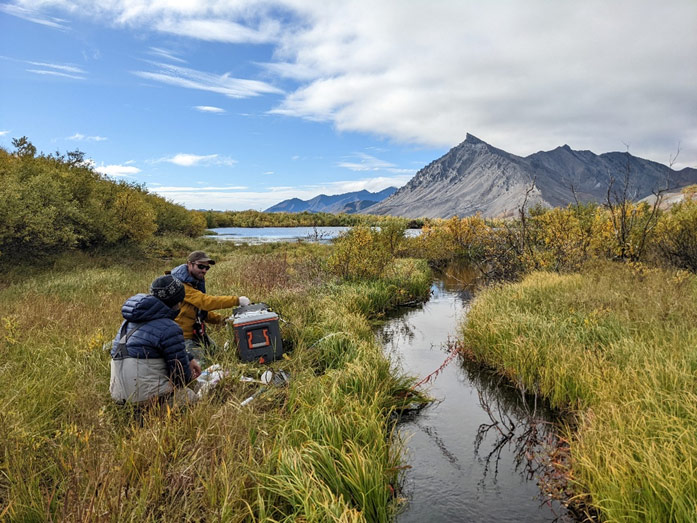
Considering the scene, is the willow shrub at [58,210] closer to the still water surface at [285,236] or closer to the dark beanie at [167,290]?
the still water surface at [285,236]

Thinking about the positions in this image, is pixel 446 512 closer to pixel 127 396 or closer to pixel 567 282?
pixel 127 396

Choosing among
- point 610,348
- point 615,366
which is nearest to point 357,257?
point 610,348

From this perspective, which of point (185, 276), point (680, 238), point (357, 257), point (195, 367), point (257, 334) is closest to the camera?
point (195, 367)

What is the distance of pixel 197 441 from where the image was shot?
11.9ft

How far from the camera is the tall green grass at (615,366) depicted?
333 cm

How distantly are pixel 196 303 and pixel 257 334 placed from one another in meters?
1.15

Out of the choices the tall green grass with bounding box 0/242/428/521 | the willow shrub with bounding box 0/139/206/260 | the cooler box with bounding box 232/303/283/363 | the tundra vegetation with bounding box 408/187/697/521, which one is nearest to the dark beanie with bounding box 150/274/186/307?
the tall green grass with bounding box 0/242/428/521

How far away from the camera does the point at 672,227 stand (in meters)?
13.0

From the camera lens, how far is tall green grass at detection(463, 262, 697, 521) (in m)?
3.33

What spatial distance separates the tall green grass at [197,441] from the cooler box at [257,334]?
0.87 feet

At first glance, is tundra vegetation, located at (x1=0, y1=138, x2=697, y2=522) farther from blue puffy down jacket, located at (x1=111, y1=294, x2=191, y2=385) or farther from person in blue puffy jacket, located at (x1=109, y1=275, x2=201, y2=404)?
blue puffy down jacket, located at (x1=111, y1=294, x2=191, y2=385)

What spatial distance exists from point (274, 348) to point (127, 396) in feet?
8.67

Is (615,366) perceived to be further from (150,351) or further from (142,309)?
(142,309)

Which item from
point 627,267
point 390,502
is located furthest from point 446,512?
point 627,267
